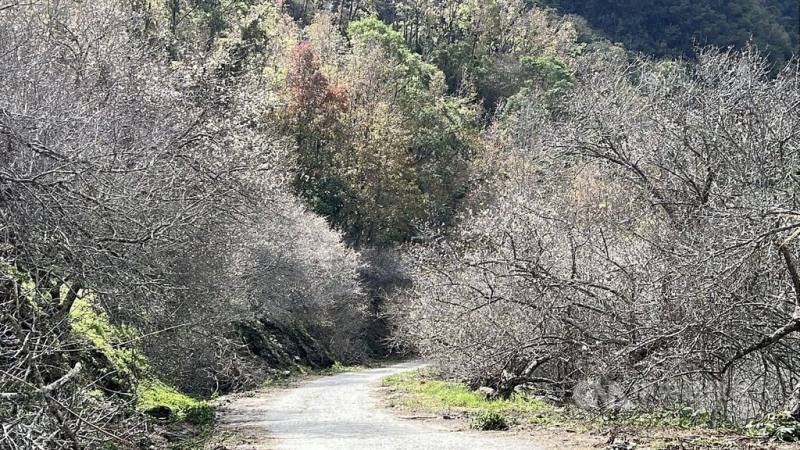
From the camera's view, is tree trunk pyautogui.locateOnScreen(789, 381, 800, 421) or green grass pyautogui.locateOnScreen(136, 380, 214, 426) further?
green grass pyautogui.locateOnScreen(136, 380, 214, 426)

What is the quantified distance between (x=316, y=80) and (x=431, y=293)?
32.0 metres

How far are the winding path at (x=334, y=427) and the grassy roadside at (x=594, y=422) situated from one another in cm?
82

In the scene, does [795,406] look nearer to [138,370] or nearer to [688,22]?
[138,370]

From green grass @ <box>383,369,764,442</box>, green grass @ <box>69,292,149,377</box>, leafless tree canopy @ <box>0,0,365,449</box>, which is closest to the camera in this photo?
leafless tree canopy @ <box>0,0,365,449</box>

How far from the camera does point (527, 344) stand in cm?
1500

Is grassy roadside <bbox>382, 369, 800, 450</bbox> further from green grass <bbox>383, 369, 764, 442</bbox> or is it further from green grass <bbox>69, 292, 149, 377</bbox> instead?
green grass <bbox>69, 292, 149, 377</bbox>

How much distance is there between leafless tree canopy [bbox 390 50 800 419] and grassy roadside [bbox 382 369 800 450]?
0.43 metres

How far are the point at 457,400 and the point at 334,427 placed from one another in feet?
15.1

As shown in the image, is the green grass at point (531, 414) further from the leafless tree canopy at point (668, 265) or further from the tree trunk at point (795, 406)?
the tree trunk at point (795, 406)

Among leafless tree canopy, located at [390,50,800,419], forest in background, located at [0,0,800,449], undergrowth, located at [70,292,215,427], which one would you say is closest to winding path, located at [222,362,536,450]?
undergrowth, located at [70,292,215,427]

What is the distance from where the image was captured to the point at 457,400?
18.5 meters

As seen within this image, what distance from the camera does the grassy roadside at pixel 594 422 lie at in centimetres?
1052

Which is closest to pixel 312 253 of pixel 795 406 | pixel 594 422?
pixel 594 422

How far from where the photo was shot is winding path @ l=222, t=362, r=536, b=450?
11781mm
